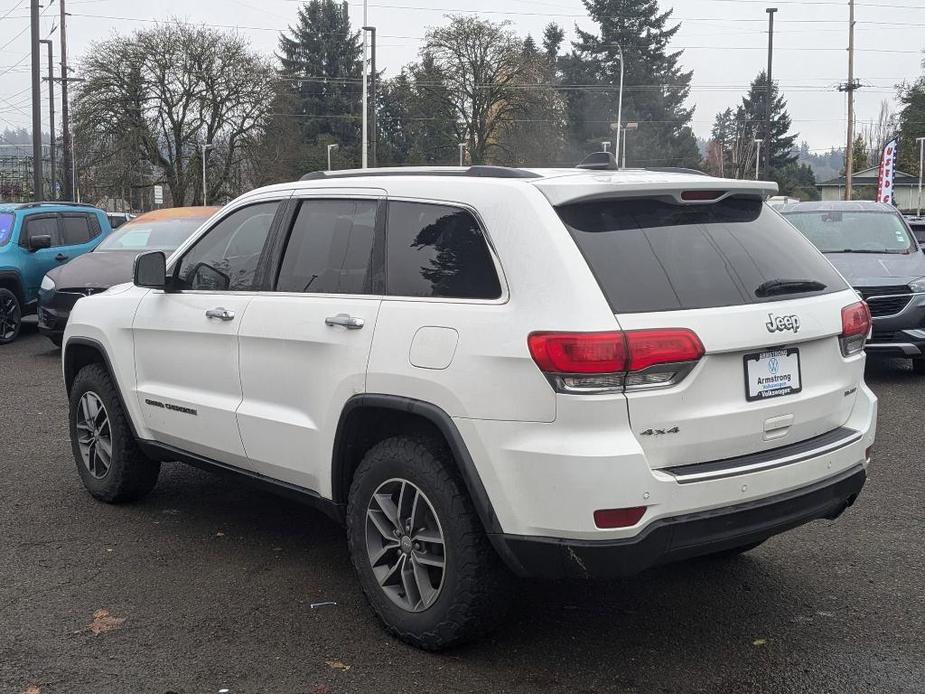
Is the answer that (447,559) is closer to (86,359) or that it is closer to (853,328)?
(853,328)

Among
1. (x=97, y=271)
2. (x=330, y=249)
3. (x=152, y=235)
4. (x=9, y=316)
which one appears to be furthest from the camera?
(x=9, y=316)

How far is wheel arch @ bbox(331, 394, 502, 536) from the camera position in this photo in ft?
11.9

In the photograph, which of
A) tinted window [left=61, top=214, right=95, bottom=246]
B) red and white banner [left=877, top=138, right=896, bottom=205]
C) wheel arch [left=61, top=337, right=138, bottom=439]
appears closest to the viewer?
wheel arch [left=61, top=337, right=138, bottom=439]

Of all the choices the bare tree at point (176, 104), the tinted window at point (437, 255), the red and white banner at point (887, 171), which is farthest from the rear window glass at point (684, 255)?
the bare tree at point (176, 104)

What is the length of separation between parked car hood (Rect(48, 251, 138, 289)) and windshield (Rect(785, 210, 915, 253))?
7775 millimetres

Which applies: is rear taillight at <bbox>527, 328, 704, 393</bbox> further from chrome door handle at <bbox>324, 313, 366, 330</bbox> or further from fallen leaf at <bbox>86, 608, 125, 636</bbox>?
fallen leaf at <bbox>86, 608, 125, 636</bbox>

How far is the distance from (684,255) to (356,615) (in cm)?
201

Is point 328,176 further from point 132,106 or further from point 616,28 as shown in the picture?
point 616,28

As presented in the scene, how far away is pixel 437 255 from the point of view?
3.99 m

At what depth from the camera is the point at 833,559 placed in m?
5.02

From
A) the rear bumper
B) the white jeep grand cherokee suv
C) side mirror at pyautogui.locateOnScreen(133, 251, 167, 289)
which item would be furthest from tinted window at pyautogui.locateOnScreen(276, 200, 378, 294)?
the rear bumper

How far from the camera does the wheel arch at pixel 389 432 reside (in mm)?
3613

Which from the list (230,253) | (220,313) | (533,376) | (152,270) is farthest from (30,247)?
(533,376)

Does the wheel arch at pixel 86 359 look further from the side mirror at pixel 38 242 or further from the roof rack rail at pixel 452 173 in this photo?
the side mirror at pixel 38 242
